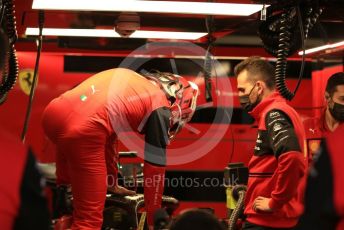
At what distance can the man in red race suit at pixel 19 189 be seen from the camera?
4.51ft

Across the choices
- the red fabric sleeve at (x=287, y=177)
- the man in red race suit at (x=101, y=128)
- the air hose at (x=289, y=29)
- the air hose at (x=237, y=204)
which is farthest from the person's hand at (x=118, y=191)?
the air hose at (x=289, y=29)

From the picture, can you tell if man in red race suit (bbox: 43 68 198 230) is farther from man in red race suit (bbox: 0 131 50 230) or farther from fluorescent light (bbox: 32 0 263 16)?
man in red race suit (bbox: 0 131 50 230)

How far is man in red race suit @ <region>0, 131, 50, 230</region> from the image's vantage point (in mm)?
1374

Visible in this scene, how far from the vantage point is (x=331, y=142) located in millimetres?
1417

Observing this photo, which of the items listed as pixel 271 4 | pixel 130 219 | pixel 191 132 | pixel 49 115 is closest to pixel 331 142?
pixel 271 4

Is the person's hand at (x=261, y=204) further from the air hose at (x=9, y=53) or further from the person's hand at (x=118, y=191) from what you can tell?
the air hose at (x=9, y=53)

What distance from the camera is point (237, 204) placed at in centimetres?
311

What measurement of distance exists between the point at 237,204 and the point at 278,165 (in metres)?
0.61

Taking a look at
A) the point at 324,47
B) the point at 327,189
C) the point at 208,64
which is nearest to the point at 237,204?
the point at 208,64

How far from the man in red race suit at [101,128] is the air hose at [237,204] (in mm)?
459

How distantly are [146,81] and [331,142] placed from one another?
174cm

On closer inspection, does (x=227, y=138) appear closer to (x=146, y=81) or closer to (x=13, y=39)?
(x=146, y=81)

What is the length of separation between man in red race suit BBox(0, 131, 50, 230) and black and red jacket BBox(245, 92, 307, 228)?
1382 millimetres

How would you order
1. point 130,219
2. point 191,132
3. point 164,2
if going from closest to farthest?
1. point 164,2
2. point 130,219
3. point 191,132
